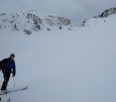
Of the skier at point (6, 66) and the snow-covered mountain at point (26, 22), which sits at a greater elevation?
the snow-covered mountain at point (26, 22)

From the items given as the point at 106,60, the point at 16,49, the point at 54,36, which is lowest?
the point at 106,60

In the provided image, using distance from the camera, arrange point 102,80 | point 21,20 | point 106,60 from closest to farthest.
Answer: point 102,80 → point 106,60 → point 21,20

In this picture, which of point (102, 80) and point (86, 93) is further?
point (102, 80)

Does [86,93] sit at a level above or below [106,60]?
below

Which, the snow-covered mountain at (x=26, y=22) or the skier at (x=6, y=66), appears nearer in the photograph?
the skier at (x=6, y=66)

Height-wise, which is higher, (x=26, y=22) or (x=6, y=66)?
(x=26, y=22)

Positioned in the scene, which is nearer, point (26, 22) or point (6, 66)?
point (6, 66)

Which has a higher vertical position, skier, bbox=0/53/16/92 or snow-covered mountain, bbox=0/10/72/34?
snow-covered mountain, bbox=0/10/72/34

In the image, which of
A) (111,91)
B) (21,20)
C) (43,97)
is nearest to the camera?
(111,91)

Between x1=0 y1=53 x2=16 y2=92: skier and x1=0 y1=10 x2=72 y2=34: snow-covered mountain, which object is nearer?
x1=0 y1=53 x2=16 y2=92: skier

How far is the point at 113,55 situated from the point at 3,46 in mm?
18657

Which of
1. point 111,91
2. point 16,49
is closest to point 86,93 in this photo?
point 111,91

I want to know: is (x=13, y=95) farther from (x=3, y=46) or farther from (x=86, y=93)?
(x=3, y=46)

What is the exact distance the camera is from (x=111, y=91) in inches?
324
